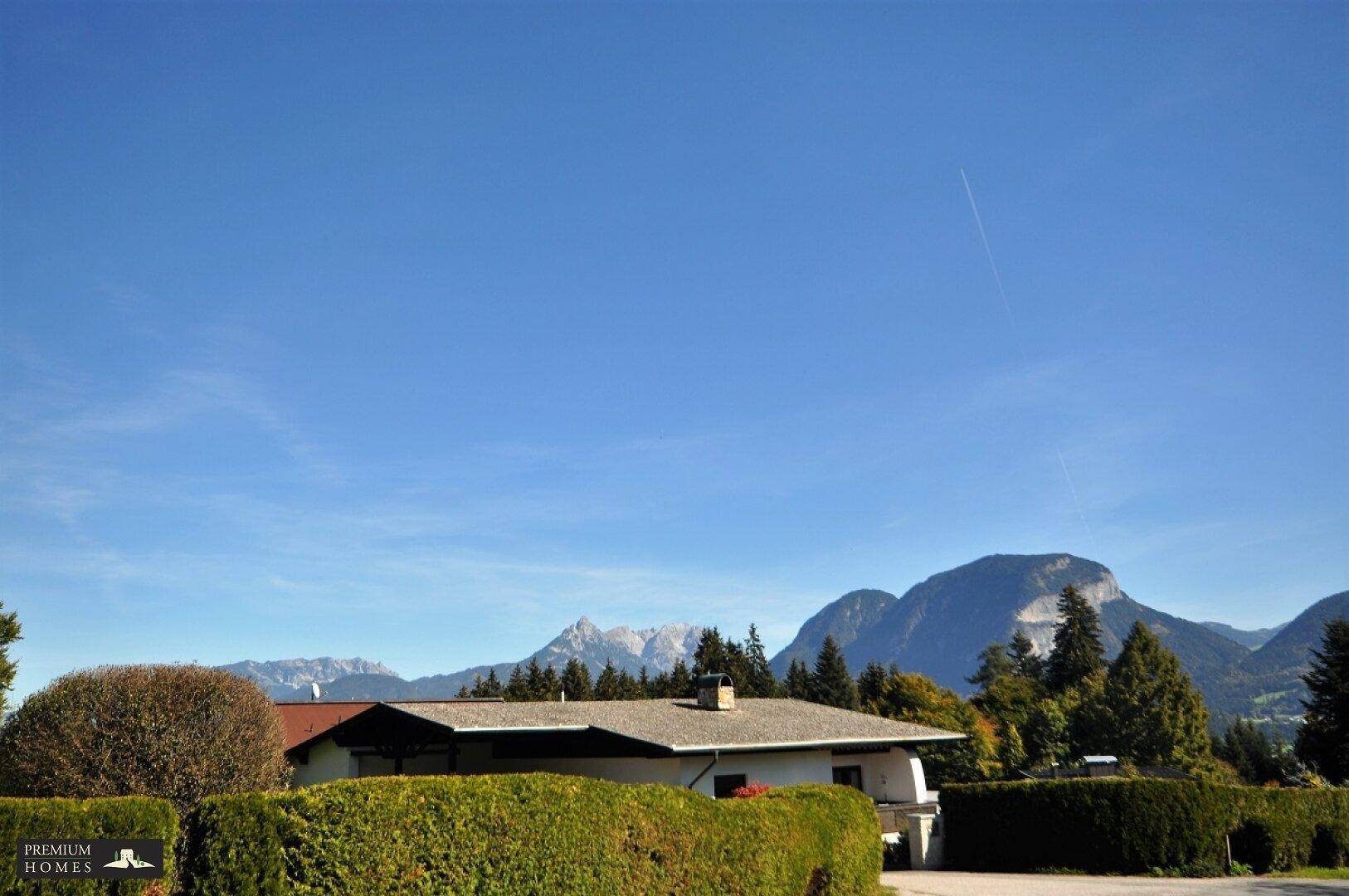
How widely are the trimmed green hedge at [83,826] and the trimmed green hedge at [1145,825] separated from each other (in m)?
19.0

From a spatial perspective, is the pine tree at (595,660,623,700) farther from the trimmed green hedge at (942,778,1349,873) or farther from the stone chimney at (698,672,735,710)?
the trimmed green hedge at (942,778,1349,873)

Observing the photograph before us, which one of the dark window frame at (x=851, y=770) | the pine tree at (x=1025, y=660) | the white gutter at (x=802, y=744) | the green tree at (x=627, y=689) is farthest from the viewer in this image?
the pine tree at (x=1025, y=660)

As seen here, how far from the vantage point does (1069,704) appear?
6241cm

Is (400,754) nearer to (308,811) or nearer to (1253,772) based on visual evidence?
(308,811)

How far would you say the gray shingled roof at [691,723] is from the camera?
73.7 ft

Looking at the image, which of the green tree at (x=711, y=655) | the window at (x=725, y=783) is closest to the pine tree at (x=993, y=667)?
the green tree at (x=711, y=655)

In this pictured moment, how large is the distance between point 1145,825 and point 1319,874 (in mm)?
3987

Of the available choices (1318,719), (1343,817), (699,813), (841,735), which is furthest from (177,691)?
(1318,719)

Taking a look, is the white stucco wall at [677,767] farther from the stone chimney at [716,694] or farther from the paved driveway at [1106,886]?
the paved driveway at [1106,886]

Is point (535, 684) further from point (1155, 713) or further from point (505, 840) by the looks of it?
point (505, 840)

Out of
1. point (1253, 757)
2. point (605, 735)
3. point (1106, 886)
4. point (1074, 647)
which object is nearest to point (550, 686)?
point (1074, 647)

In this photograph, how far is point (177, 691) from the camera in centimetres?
1619

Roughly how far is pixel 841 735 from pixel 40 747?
19.1m

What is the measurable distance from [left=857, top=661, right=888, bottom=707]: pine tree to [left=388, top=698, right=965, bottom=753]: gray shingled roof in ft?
153
